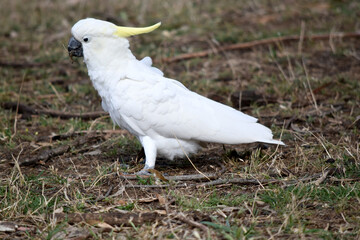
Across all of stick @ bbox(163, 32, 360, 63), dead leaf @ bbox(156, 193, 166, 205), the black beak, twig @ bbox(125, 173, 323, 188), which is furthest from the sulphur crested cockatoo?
stick @ bbox(163, 32, 360, 63)

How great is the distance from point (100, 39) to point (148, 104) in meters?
0.51

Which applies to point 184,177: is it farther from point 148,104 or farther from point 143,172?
point 148,104

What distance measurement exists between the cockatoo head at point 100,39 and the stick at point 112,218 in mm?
1085

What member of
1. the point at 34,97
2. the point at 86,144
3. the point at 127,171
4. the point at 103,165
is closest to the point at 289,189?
the point at 127,171

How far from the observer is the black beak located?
11.1ft

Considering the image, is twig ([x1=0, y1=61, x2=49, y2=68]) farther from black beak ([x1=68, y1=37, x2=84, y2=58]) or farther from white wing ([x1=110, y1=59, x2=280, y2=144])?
white wing ([x1=110, y1=59, x2=280, y2=144])

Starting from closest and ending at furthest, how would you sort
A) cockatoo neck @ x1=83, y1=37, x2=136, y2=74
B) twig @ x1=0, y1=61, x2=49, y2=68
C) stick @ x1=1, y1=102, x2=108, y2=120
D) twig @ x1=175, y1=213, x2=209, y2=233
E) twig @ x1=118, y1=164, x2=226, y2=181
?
twig @ x1=175, y1=213, x2=209, y2=233 → twig @ x1=118, y1=164, x2=226, y2=181 → cockatoo neck @ x1=83, y1=37, x2=136, y2=74 → stick @ x1=1, y1=102, x2=108, y2=120 → twig @ x1=0, y1=61, x2=49, y2=68

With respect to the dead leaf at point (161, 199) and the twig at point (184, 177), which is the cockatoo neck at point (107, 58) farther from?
the dead leaf at point (161, 199)

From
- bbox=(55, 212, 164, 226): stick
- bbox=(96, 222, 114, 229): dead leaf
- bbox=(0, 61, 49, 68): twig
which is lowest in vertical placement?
bbox=(0, 61, 49, 68): twig

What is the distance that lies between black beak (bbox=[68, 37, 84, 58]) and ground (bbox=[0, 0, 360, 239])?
6.4 inches

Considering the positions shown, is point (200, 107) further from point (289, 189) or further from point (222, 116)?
point (289, 189)

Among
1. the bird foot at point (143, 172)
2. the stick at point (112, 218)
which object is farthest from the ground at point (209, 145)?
A: the bird foot at point (143, 172)

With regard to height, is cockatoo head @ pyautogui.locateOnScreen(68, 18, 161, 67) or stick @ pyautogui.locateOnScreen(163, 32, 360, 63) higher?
cockatoo head @ pyautogui.locateOnScreen(68, 18, 161, 67)

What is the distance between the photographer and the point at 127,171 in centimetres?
346
